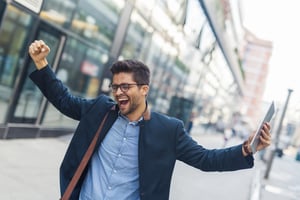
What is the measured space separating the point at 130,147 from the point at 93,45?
8.61 metres

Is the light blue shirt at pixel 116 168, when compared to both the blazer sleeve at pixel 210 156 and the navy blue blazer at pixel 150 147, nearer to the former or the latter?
the navy blue blazer at pixel 150 147

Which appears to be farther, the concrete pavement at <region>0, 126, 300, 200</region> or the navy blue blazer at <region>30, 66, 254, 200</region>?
the concrete pavement at <region>0, 126, 300, 200</region>

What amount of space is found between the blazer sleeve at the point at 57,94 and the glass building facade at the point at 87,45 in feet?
3.06

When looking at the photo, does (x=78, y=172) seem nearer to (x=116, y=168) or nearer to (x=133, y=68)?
(x=116, y=168)

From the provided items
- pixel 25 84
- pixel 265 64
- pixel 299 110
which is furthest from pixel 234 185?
pixel 265 64

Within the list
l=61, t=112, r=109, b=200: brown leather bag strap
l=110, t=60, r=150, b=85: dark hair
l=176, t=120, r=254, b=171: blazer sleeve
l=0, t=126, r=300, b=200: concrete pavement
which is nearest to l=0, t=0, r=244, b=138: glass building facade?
l=0, t=126, r=300, b=200: concrete pavement

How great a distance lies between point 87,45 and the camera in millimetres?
10422

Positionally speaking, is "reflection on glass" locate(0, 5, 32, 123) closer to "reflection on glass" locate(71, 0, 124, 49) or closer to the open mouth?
"reflection on glass" locate(71, 0, 124, 49)

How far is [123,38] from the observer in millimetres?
12062

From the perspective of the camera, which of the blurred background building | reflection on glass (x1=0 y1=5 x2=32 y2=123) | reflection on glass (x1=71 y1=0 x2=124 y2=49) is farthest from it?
reflection on glass (x1=71 y1=0 x2=124 y2=49)

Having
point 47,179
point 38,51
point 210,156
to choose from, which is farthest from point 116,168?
point 47,179

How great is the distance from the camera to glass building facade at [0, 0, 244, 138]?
8211 mm

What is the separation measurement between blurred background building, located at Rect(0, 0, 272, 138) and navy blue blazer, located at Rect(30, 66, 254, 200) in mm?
1056

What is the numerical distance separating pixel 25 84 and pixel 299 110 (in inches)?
2688
